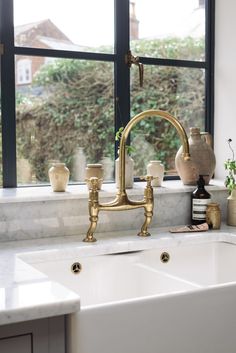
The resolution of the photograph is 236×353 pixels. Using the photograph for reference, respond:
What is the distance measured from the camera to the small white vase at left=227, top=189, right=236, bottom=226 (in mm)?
2246

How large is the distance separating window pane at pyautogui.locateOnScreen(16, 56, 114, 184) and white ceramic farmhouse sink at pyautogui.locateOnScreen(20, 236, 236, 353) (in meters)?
0.56

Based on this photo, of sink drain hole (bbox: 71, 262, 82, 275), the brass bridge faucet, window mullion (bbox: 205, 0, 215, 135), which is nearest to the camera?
sink drain hole (bbox: 71, 262, 82, 275)

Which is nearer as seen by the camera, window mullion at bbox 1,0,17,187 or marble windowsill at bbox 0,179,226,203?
marble windowsill at bbox 0,179,226,203

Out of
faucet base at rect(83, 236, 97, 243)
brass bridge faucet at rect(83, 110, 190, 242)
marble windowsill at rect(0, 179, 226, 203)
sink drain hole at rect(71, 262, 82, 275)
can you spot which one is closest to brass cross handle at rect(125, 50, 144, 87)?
brass bridge faucet at rect(83, 110, 190, 242)

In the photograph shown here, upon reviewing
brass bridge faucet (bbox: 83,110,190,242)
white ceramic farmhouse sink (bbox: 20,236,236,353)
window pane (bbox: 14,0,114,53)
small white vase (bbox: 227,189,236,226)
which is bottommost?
white ceramic farmhouse sink (bbox: 20,236,236,353)

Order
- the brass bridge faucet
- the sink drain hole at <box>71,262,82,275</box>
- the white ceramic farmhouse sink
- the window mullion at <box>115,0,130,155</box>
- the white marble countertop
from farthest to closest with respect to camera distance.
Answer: the window mullion at <box>115,0,130,155</box> → the brass bridge faucet → the sink drain hole at <box>71,262,82,275</box> → the white ceramic farmhouse sink → the white marble countertop

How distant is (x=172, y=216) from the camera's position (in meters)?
2.26

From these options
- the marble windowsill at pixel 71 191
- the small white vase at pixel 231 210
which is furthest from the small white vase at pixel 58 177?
the small white vase at pixel 231 210

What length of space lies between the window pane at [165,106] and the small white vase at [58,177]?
48 centimetres

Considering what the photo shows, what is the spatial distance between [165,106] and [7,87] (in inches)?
31.8

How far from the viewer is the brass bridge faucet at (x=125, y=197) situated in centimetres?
192

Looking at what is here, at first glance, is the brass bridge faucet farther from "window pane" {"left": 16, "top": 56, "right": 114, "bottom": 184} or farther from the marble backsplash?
"window pane" {"left": 16, "top": 56, "right": 114, "bottom": 184}

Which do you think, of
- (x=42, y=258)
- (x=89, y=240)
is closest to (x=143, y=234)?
(x=89, y=240)

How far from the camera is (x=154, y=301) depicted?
1.38 m
